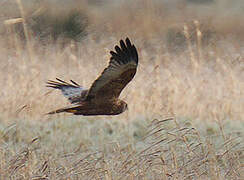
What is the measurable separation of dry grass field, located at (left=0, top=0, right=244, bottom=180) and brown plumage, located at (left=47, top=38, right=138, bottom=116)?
0.93ft

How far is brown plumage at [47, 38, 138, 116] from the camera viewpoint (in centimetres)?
391

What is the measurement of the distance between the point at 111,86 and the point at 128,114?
1.97 meters

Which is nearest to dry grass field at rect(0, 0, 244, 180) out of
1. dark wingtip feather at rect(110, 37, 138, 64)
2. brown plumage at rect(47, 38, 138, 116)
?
brown plumage at rect(47, 38, 138, 116)

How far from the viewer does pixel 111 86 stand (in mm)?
3998

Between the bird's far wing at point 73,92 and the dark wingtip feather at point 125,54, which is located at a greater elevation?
the dark wingtip feather at point 125,54

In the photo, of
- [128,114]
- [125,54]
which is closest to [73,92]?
[125,54]

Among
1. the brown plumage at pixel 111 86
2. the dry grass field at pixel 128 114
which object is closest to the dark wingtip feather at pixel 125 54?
the brown plumage at pixel 111 86

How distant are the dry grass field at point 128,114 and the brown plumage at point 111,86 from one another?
0.93 ft

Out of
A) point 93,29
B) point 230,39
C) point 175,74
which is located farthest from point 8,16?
point 230,39

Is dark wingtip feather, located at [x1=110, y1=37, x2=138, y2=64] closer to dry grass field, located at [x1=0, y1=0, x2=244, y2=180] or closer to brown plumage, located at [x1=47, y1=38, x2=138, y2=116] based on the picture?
brown plumage, located at [x1=47, y1=38, x2=138, y2=116]

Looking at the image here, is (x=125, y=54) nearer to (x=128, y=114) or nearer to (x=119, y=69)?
(x=119, y=69)

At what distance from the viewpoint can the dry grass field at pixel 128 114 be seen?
374 cm

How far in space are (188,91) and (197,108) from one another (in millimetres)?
248

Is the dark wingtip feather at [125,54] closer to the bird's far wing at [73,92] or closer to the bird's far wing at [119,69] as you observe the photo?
the bird's far wing at [119,69]
